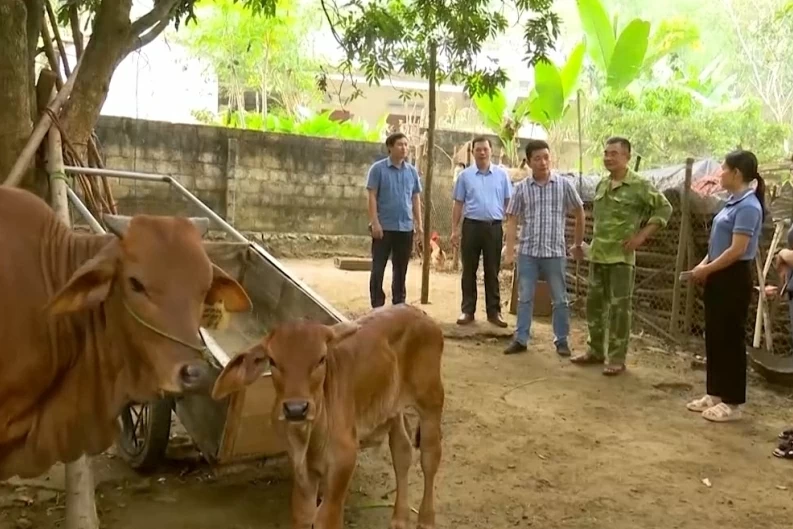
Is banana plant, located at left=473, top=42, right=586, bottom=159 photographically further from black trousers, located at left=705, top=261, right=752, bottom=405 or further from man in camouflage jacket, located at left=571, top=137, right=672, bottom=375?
black trousers, located at left=705, top=261, right=752, bottom=405

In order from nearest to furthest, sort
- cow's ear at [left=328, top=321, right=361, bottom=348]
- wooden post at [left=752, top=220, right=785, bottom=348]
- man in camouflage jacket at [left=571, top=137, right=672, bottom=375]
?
cow's ear at [left=328, top=321, right=361, bottom=348] → man in camouflage jacket at [left=571, top=137, right=672, bottom=375] → wooden post at [left=752, top=220, right=785, bottom=348]

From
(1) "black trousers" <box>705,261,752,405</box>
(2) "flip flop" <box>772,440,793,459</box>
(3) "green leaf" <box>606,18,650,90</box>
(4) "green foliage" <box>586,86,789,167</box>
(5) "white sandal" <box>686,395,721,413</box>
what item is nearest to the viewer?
(2) "flip flop" <box>772,440,793,459</box>

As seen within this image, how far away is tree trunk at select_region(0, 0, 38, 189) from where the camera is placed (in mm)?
3963

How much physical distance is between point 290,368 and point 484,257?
5.30m

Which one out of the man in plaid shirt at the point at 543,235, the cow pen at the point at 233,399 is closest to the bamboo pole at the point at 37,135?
the cow pen at the point at 233,399

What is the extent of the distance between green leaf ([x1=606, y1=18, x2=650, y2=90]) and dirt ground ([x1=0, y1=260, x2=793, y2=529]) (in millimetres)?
5704

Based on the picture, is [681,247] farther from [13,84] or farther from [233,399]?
[13,84]

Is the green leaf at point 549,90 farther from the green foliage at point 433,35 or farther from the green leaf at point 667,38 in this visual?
the green foliage at point 433,35

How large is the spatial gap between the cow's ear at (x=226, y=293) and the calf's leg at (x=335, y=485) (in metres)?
0.70

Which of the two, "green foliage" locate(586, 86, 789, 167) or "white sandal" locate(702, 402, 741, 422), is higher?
"green foliage" locate(586, 86, 789, 167)

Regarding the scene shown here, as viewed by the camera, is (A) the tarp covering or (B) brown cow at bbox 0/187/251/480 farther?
(A) the tarp covering

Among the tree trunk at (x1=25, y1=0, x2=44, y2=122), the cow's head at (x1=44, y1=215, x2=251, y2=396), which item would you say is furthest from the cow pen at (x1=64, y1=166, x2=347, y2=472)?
the cow's head at (x1=44, y1=215, x2=251, y2=396)

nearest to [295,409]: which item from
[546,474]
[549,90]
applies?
[546,474]

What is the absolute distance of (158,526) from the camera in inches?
134
